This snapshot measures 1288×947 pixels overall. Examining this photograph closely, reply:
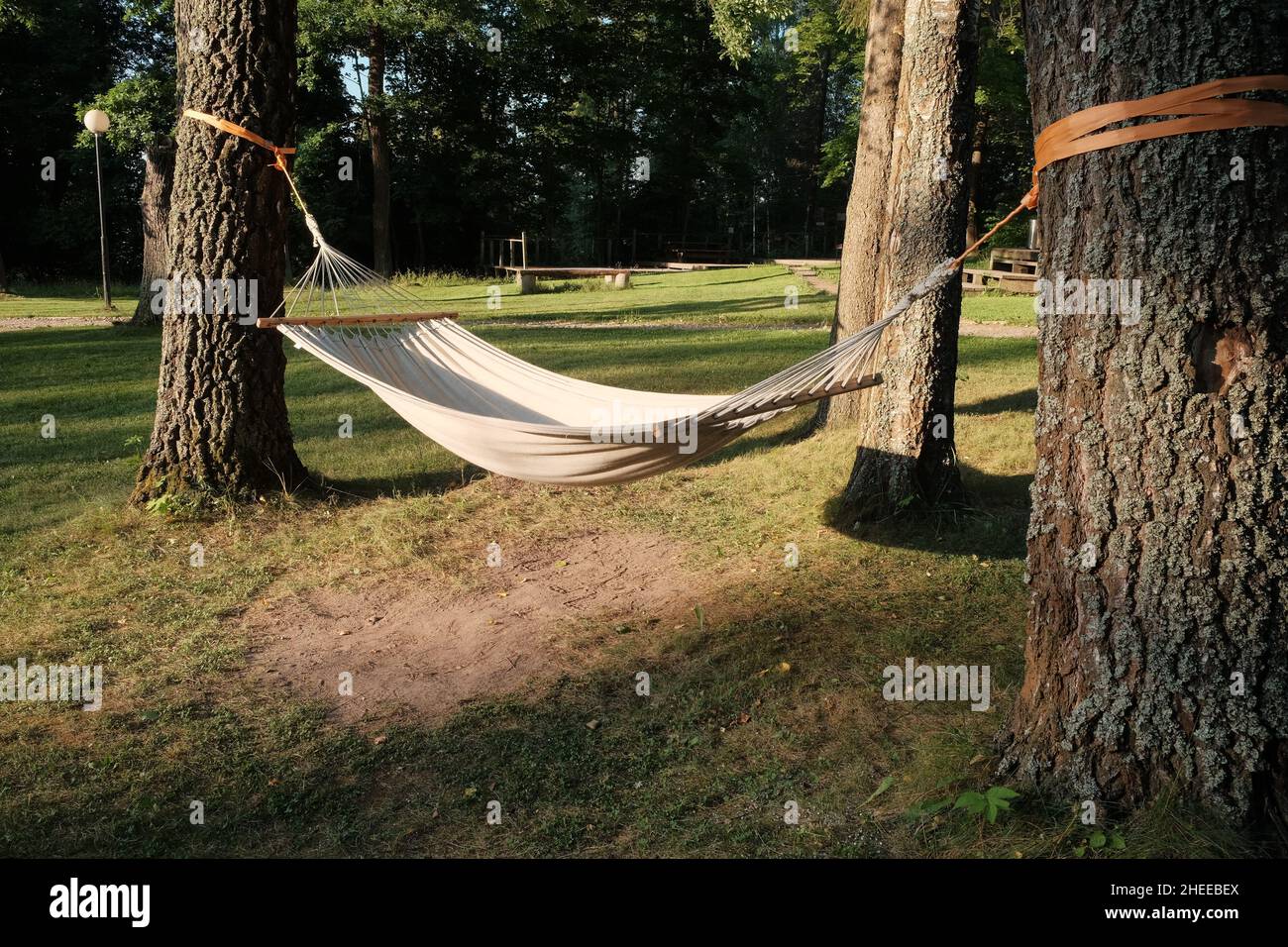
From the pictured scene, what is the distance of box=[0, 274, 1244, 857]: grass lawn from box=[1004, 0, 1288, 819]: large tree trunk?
0.57ft

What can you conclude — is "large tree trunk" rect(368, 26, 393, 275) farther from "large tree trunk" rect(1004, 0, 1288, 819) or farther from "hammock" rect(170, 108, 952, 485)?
"large tree trunk" rect(1004, 0, 1288, 819)

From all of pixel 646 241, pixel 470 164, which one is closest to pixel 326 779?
pixel 470 164

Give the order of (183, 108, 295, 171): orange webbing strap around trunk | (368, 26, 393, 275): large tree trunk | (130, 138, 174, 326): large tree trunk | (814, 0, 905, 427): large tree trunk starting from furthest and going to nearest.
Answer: (368, 26, 393, 275): large tree trunk, (130, 138, 174, 326): large tree trunk, (814, 0, 905, 427): large tree trunk, (183, 108, 295, 171): orange webbing strap around trunk

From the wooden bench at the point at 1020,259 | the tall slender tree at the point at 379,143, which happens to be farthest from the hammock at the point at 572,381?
the tall slender tree at the point at 379,143

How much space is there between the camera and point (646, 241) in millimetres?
24859

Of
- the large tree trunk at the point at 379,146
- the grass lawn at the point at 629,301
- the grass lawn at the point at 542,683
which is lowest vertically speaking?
the grass lawn at the point at 542,683

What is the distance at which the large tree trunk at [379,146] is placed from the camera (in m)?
16.8

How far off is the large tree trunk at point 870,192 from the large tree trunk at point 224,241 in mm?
2619

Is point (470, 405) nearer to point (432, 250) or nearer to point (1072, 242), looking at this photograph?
point (1072, 242)

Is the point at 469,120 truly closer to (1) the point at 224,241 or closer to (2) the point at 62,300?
(2) the point at 62,300

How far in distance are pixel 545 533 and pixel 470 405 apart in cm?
58

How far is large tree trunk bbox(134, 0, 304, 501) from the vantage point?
384 cm

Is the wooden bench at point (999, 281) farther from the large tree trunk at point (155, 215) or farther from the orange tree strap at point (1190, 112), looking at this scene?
the orange tree strap at point (1190, 112)

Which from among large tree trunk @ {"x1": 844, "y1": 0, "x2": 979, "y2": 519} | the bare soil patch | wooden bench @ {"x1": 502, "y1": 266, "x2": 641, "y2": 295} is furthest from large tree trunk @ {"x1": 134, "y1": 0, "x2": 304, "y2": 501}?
wooden bench @ {"x1": 502, "y1": 266, "x2": 641, "y2": 295}
